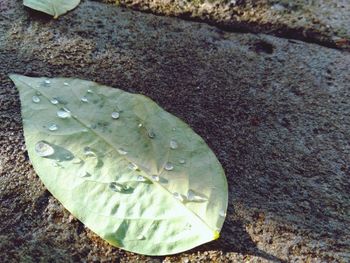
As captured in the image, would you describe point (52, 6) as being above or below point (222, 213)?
above

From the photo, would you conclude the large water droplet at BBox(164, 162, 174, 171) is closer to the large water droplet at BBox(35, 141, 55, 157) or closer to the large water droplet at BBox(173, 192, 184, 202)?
the large water droplet at BBox(173, 192, 184, 202)

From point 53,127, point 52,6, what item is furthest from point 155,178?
point 52,6

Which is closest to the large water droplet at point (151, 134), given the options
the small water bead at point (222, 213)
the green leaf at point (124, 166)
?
the green leaf at point (124, 166)

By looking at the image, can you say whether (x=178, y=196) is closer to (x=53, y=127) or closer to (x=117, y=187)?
(x=117, y=187)

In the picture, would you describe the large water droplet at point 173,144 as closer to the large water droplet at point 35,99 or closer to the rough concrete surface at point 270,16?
the large water droplet at point 35,99

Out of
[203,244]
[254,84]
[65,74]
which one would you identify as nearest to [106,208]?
[203,244]

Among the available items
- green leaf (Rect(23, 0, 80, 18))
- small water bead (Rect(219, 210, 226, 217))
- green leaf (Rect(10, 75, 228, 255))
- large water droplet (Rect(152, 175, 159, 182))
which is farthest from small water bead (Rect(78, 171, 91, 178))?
green leaf (Rect(23, 0, 80, 18))
